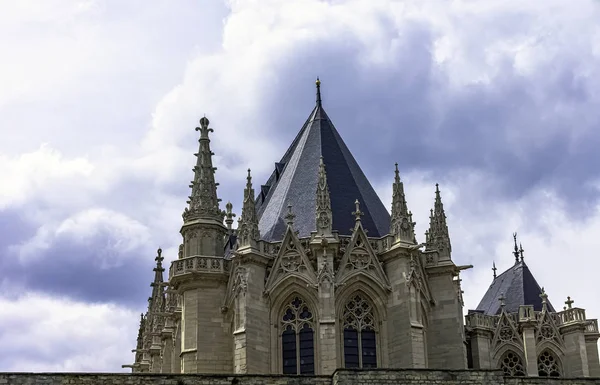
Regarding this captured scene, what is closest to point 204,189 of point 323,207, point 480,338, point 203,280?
point 203,280

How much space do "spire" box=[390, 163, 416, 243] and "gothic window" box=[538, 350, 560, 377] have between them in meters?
11.9

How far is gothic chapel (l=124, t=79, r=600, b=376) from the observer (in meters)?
37.7

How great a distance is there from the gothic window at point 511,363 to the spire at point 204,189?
15.6 m

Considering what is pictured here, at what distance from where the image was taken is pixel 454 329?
132 feet

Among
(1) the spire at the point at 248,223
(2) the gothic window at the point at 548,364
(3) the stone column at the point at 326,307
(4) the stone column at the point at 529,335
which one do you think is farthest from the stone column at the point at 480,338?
(1) the spire at the point at 248,223

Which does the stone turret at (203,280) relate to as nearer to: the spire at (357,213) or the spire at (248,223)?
the spire at (248,223)

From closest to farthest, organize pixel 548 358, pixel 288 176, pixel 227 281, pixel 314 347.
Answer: pixel 314 347 < pixel 227 281 < pixel 288 176 < pixel 548 358

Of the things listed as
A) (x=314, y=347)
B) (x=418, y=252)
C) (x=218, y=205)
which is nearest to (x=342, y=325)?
(x=314, y=347)

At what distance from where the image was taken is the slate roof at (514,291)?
162 feet

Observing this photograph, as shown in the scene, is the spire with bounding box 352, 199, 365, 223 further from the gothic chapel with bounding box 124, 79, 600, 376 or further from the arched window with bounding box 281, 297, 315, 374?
the arched window with bounding box 281, 297, 315, 374

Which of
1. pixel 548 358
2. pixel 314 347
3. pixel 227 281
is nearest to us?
pixel 314 347

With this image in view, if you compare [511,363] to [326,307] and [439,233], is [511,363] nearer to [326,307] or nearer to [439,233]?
[439,233]

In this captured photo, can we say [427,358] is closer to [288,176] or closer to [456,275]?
[456,275]

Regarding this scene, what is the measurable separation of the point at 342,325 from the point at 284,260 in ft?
11.5
